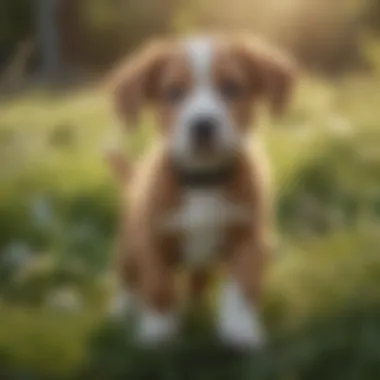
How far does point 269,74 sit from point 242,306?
24 centimetres

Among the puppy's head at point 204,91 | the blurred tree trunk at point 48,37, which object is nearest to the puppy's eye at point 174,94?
the puppy's head at point 204,91

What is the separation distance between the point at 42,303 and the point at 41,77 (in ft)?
0.81

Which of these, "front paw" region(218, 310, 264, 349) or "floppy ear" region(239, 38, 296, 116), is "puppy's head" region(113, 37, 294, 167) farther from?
"front paw" region(218, 310, 264, 349)

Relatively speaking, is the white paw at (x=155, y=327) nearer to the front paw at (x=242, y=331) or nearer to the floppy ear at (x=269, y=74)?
the front paw at (x=242, y=331)

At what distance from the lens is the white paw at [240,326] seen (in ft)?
3.53

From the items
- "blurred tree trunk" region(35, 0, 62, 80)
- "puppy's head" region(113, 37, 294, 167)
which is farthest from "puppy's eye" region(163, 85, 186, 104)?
"blurred tree trunk" region(35, 0, 62, 80)

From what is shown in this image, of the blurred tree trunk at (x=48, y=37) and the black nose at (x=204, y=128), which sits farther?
the blurred tree trunk at (x=48, y=37)

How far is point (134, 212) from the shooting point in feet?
3.59

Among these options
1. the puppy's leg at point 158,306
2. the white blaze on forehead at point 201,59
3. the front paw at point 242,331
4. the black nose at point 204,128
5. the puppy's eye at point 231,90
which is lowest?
the front paw at point 242,331

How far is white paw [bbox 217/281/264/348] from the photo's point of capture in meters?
1.08

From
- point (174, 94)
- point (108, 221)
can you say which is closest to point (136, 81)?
point (174, 94)

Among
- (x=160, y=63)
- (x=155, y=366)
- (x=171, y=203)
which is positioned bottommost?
(x=155, y=366)

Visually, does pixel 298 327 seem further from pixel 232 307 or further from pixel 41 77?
pixel 41 77

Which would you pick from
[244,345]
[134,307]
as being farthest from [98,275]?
[244,345]
